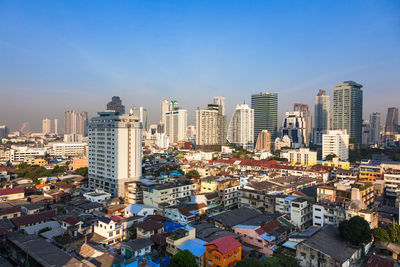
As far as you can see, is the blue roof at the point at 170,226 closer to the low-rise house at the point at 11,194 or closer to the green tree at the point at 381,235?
the green tree at the point at 381,235

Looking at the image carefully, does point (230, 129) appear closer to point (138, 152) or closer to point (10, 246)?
point (138, 152)

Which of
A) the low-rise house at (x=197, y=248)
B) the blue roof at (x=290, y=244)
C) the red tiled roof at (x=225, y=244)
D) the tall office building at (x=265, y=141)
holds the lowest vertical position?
the blue roof at (x=290, y=244)

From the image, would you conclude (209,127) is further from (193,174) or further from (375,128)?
(375,128)

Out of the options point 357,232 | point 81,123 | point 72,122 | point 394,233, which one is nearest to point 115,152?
point 357,232

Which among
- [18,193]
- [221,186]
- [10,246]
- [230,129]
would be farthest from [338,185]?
[230,129]

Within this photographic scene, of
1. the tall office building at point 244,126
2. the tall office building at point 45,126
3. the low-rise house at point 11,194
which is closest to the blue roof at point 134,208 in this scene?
the low-rise house at point 11,194

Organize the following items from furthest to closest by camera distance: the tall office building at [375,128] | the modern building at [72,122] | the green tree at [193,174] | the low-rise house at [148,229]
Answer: the modern building at [72,122] → the tall office building at [375,128] → the green tree at [193,174] → the low-rise house at [148,229]

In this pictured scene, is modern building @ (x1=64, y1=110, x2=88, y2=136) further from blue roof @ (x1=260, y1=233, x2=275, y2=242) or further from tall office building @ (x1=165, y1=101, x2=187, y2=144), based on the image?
blue roof @ (x1=260, y1=233, x2=275, y2=242)

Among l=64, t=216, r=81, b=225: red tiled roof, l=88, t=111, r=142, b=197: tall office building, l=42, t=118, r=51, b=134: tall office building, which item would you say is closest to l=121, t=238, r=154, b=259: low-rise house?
l=64, t=216, r=81, b=225: red tiled roof
